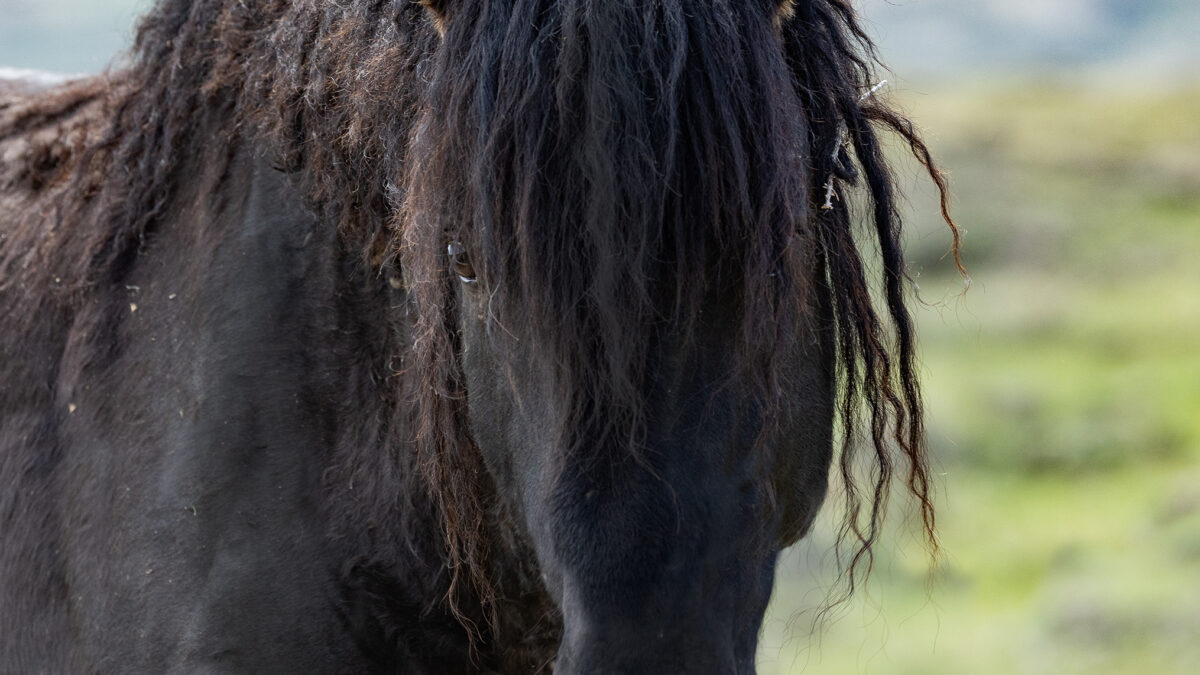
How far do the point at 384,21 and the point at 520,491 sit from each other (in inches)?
38.6

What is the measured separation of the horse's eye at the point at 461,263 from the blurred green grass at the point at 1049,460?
0.89 meters

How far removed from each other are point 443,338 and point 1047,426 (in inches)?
474

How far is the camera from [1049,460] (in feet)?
40.1

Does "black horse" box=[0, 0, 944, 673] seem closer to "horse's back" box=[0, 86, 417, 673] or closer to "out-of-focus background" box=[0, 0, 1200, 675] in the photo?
"horse's back" box=[0, 86, 417, 673]

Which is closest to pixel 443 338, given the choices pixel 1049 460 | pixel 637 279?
pixel 637 279

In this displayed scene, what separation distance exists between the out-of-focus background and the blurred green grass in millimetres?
28

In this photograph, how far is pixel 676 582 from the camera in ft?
5.50

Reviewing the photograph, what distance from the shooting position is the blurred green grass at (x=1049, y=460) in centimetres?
828

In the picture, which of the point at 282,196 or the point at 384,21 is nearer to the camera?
the point at 384,21

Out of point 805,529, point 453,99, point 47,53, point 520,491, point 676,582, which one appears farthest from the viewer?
point 47,53

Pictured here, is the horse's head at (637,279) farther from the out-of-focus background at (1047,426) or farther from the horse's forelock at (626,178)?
the out-of-focus background at (1047,426)

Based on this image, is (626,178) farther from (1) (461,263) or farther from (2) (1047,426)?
(2) (1047,426)

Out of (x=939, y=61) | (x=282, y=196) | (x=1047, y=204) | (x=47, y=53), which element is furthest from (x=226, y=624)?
(x=939, y=61)

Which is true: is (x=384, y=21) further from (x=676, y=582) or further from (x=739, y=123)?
(x=676, y=582)
